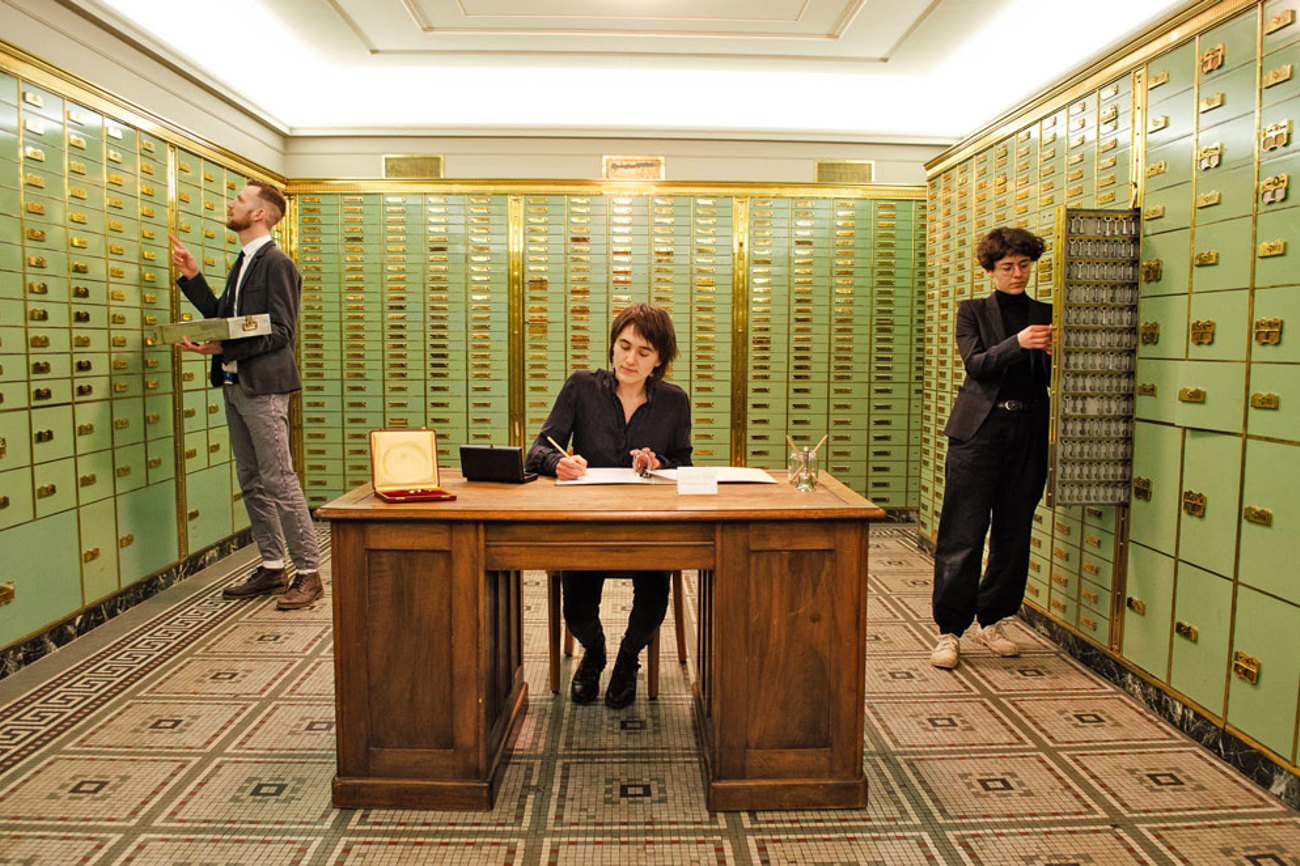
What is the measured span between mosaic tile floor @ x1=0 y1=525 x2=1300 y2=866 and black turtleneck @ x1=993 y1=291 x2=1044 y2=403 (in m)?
1.09

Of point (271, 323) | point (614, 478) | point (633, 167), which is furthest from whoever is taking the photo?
point (633, 167)

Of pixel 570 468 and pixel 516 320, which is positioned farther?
pixel 516 320

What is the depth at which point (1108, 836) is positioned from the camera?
198 centimetres

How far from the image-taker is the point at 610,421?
2707 millimetres

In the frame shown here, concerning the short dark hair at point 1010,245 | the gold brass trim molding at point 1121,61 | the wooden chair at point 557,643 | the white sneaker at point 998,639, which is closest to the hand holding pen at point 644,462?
the wooden chair at point 557,643

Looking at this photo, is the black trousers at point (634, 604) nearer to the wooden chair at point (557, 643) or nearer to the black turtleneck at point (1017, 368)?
the wooden chair at point (557, 643)

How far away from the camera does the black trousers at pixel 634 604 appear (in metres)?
2.56

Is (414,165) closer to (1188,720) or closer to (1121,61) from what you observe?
(1121,61)

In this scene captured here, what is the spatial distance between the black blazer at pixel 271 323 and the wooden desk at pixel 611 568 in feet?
6.40

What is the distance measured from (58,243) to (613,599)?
292 cm

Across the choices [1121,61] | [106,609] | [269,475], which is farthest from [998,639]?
[106,609]

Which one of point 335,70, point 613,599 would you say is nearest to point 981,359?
point 613,599

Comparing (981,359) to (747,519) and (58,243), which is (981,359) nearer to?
(747,519)

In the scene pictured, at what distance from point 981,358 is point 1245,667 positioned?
1.27 m
